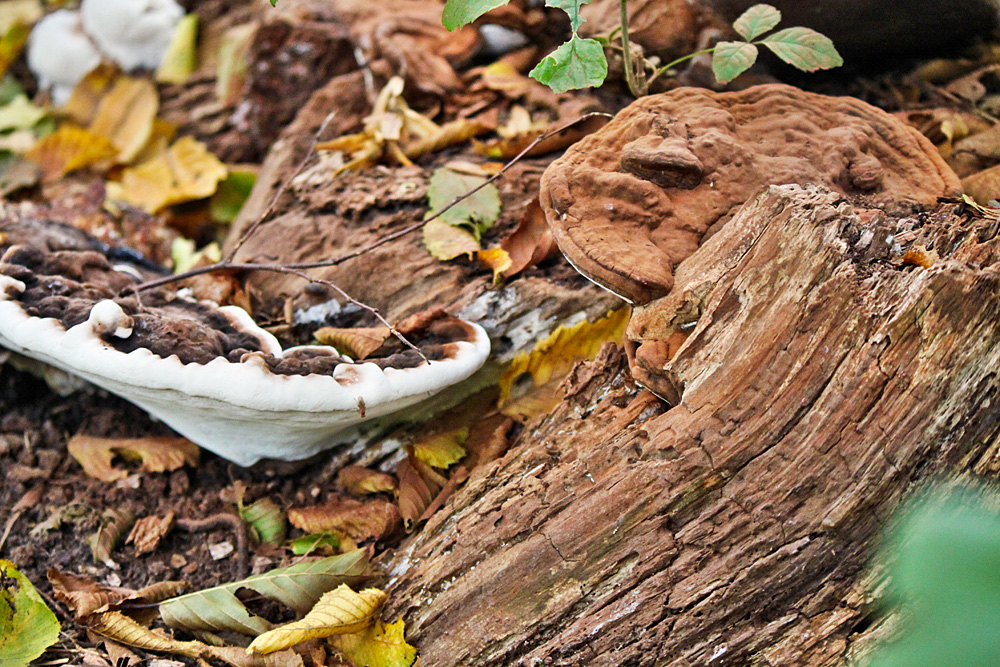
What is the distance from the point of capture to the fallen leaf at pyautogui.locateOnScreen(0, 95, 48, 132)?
4566mm

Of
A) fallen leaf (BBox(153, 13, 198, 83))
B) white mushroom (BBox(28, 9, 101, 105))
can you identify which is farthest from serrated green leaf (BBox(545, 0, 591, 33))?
white mushroom (BBox(28, 9, 101, 105))

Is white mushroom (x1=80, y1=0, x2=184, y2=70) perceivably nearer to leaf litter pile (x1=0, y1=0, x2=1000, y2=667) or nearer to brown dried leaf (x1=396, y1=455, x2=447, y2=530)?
leaf litter pile (x1=0, y1=0, x2=1000, y2=667)

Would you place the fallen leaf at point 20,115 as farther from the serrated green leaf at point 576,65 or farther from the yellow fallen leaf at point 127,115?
the serrated green leaf at point 576,65

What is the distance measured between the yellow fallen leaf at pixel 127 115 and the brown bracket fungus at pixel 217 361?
6.95 ft

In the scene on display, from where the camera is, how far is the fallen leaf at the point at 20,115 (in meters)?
4.57

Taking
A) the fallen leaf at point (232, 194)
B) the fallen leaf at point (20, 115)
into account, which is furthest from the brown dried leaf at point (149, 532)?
the fallen leaf at point (20, 115)

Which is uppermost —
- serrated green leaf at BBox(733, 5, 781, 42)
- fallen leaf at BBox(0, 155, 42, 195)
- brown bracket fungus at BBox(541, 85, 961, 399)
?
serrated green leaf at BBox(733, 5, 781, 42)

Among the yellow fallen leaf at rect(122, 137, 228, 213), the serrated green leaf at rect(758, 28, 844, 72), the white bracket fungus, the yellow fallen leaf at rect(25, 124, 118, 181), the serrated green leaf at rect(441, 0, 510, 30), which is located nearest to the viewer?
the serrated green leaf at rect(441, 0, 510, 30)

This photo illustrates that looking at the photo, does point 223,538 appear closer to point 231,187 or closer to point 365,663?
point 365,663

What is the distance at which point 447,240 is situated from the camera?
8.55ft

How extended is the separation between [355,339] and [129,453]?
102 centimetres

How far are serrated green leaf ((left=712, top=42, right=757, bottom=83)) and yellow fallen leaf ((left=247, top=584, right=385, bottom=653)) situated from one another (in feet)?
6.25

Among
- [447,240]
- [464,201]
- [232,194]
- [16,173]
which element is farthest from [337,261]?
[16,173]

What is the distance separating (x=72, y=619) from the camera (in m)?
2.14
